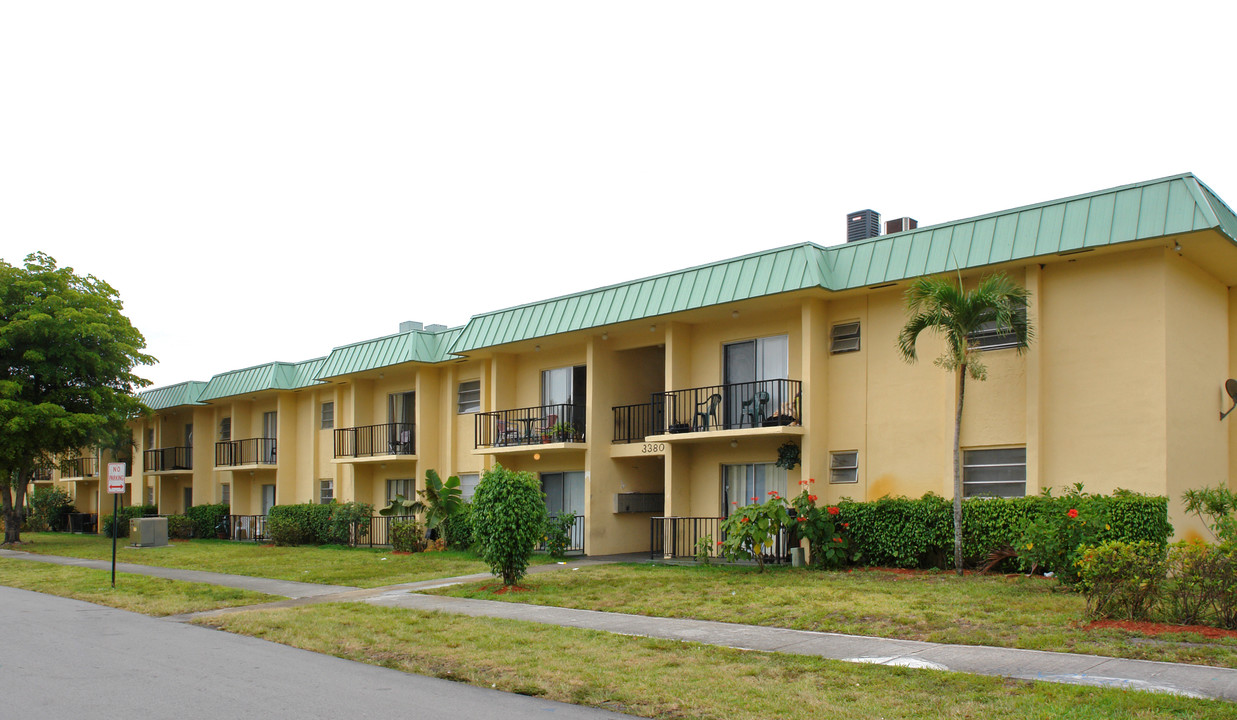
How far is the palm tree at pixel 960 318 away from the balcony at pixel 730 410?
3.30 metres

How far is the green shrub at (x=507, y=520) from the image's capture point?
15.4 m

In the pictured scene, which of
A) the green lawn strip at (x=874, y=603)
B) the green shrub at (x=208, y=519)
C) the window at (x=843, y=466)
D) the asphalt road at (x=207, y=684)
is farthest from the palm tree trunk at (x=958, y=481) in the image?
the green shrub at (x=208, y=519)

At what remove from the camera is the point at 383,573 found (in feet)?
64.1

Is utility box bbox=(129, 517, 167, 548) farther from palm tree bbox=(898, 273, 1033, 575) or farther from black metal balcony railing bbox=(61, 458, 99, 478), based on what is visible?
palm tree bbox=(898, 273, 1033, 575)

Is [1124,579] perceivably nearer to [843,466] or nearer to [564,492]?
[843,466]

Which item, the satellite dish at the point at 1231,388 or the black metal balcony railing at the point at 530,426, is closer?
the satellite dish at the point at 1231,388

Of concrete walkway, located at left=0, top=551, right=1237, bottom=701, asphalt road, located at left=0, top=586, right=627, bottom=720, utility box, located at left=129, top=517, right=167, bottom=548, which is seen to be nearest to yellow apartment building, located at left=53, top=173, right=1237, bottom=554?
utility box, located at left=129, top=517, right=167, bottom=548

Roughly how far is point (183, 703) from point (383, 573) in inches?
459

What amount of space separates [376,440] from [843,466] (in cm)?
1653

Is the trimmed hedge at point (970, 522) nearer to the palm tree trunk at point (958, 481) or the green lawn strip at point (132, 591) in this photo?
the palm tree trunk at point (958, 481)

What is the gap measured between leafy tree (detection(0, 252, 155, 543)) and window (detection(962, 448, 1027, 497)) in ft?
82.8

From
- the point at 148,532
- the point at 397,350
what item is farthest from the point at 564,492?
the point at 148,532

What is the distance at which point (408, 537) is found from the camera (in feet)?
82.2

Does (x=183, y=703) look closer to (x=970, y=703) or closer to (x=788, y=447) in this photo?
(x=970, y=703)
